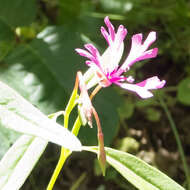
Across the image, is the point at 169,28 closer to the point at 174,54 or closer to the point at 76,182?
the point at 174,54

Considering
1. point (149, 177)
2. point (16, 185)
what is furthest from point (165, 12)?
point (16, 185)

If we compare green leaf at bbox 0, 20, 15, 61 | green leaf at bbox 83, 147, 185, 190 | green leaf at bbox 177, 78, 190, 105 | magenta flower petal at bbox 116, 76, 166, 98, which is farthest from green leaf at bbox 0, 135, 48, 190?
green leaf at bbox 177, 78, 190, 105

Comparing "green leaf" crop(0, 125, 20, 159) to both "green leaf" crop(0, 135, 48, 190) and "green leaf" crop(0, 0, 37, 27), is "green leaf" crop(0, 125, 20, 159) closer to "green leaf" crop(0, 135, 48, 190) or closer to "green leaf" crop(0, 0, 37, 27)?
"green leaf" crop(0, 135, 48, 190)

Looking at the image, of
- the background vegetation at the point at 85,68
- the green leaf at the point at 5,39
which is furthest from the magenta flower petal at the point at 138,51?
the green leaf at the point at 5,39

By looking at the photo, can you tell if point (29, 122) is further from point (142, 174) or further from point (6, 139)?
point (6, 139)

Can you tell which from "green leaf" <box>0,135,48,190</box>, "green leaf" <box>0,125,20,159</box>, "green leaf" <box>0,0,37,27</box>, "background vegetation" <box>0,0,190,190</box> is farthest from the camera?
"green leaf" <box>0,0,37,27</box>

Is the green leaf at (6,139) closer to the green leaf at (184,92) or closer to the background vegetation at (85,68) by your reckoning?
the background vegetation at (85,68)
